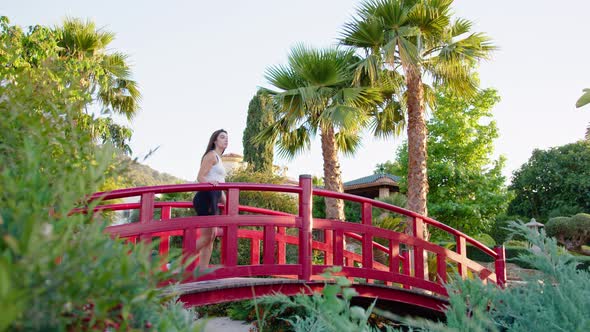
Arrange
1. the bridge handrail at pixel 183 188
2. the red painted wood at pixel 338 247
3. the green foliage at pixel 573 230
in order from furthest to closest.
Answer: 1. the green foliage at pixel 573 230
2. the red painted wood at pixel 338 247
3. the bridge handrail at pixel 183 188

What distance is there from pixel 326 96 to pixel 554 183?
22.5 meters

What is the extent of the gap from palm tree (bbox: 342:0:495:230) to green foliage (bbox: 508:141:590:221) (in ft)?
62.7

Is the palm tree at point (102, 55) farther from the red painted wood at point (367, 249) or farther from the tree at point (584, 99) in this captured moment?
the tree at point (584, 99)

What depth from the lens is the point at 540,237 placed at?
9.36ft

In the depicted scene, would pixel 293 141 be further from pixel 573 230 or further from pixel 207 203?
pixel 573 230

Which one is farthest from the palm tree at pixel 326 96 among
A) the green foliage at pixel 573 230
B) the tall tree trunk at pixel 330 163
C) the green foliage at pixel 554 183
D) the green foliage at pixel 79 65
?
the green foliage at pixel 554 183

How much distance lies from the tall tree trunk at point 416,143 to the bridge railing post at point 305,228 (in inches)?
230

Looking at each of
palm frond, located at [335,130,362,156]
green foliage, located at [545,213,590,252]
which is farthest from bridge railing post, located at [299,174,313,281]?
green foliage, located at [545,213,590,252]

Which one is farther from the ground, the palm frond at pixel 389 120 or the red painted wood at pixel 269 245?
the palm frond at pixel 389 120

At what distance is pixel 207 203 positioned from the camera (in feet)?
16.8

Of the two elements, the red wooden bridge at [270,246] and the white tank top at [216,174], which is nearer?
the red wooden bridge at [270,246]

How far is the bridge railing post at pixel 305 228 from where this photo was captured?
5.10 m

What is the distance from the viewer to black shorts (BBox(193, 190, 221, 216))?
16.8 feet

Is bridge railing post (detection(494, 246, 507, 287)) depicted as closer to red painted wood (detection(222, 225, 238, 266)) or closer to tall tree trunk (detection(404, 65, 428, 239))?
tall tree trunk (detection(404, 65, 428, 239))
